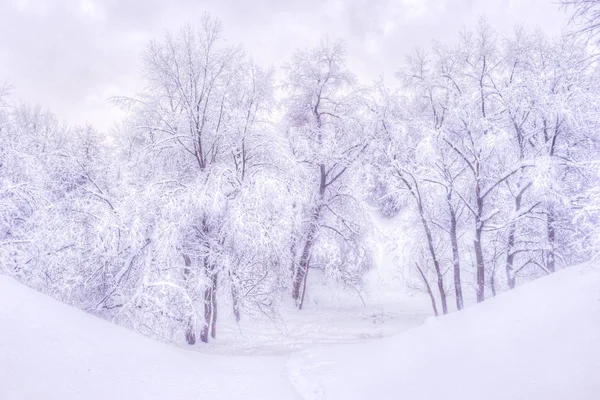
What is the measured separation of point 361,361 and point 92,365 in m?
5.30

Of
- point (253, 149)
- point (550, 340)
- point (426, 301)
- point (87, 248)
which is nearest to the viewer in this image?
point (550, 340)

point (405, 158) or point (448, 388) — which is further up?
point (405, 158)

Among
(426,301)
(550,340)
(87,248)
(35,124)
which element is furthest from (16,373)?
(35,124)

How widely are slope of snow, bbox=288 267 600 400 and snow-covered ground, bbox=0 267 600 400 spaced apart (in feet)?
0.07

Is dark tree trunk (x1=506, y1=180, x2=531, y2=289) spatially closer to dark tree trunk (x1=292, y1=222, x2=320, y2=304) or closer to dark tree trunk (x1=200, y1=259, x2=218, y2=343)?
dark tree trunk (x1=292, y1=222, x2=320, y2=304)

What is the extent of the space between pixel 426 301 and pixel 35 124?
30433 mm

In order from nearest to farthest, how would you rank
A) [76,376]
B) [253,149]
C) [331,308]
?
[76,376]
[253,149]
[331,308]

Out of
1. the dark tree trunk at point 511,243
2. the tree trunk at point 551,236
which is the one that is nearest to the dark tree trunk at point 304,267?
the dark tree trunk at point 511,243

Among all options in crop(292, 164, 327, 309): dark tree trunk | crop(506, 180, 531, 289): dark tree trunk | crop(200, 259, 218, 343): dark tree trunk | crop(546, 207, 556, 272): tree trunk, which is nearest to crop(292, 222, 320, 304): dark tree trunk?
crop(292, 164, 327, 309): dark tree trunk

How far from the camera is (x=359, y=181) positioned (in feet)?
47.3

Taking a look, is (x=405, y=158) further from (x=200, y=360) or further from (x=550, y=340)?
(x=200, y=360)

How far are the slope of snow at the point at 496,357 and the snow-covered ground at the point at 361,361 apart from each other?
0.02 m

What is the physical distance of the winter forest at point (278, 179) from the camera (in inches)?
364

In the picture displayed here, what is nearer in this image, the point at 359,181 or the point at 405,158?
the point at 405,158
